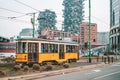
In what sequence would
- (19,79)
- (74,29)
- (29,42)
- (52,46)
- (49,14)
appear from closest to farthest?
(19,79)
(29,42)
(52,46)
(49,14)
(74,29)

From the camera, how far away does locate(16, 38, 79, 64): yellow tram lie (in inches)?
1480

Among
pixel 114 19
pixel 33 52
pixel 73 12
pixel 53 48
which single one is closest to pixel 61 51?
pixel 53 48

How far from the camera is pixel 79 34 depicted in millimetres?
183625

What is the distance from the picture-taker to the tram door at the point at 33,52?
37719mm

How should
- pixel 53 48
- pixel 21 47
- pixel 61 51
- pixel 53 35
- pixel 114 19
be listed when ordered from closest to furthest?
pixel 21 47 → pixel 53 48 → pixel 61 51 → pixel 53 35 → pixel 114 19

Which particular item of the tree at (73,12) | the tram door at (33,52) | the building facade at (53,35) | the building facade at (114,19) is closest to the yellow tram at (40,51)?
the tram door at (33,52)

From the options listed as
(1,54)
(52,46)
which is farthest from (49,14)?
(52,46)

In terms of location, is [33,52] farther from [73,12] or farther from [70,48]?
[73,12]

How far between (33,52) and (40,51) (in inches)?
44.6

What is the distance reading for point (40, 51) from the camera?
128 feet

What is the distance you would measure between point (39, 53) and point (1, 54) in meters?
37.0

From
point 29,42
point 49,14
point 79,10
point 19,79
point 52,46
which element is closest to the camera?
point 19,79

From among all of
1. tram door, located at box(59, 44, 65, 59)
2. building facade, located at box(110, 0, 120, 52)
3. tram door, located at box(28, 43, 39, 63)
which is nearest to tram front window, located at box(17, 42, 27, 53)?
tram door, located at box(28, 43, 39, 63)

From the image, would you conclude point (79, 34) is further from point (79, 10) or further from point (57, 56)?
point (57, 56)
